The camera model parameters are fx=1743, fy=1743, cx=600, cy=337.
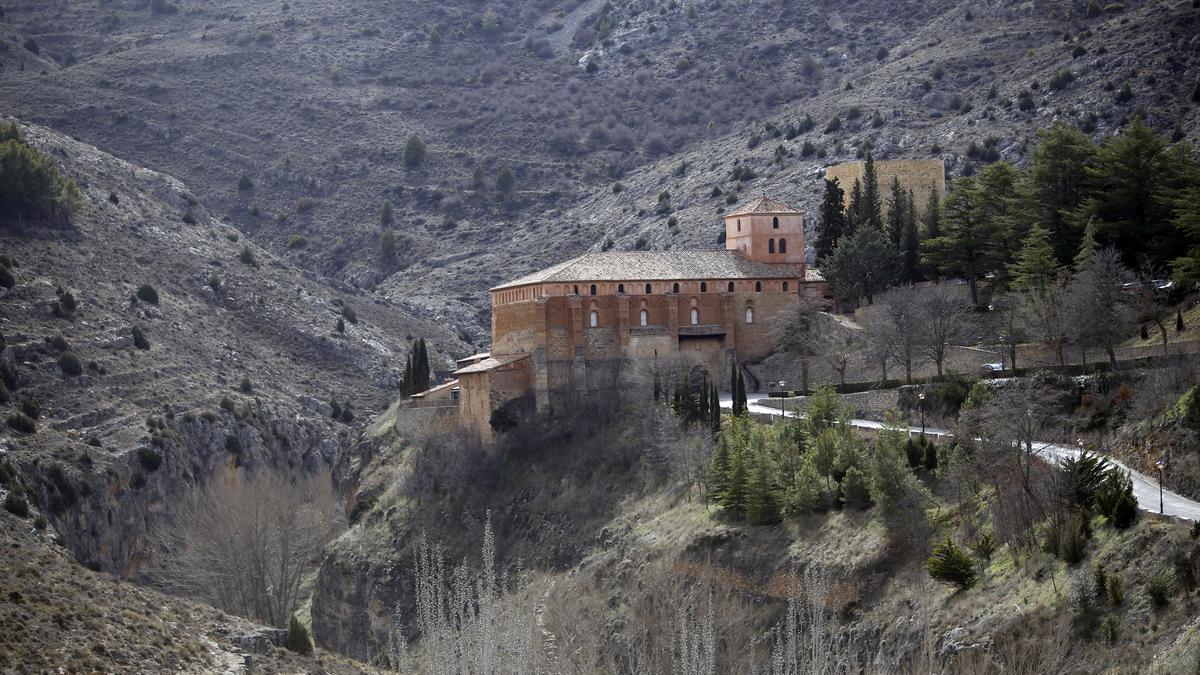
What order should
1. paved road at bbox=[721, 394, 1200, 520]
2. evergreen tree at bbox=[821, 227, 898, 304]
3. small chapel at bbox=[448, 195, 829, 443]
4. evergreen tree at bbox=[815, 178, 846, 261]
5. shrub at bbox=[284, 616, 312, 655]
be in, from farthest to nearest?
evergreen tree at bbox=[815, 178, 846, 261]
evergreen tree at bbox=[821, 227, 898, 304]
small chapel at bbox=[448, 195, 829, 443]
shrub at bbox=[284, 616, 312, 655]
paved road at bbox=[721, 394, 1200, 520]

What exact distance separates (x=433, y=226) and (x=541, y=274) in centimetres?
4549

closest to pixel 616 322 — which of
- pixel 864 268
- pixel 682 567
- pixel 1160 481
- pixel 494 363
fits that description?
pixel 494 363

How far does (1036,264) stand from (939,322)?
363cm

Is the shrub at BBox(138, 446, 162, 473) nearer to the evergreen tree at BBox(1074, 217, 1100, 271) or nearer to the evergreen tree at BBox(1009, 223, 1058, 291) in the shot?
the evergreen tree at BBox(1009, 223, 1058, 291)

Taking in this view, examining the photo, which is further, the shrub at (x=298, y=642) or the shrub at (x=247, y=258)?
the shrub at (x=247, y=258)

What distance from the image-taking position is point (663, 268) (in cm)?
6381

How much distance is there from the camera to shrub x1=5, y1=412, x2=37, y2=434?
6862 centimetres

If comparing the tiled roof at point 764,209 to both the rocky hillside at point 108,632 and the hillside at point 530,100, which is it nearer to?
the hillside at point 530,100

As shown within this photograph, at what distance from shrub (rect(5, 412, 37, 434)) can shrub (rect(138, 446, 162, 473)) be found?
4.33 m

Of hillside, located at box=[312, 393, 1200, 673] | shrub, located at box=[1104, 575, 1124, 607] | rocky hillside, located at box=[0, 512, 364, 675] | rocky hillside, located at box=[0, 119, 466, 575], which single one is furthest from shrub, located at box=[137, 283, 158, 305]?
shrub, located at box=[1104, 575, 1124, 607]

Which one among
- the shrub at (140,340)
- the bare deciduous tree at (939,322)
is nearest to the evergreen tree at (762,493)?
the bare deciduous tree at (939,322)

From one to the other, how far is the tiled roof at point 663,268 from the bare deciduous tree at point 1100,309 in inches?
627

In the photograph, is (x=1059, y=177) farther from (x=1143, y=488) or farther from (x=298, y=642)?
(x=298, y=642)

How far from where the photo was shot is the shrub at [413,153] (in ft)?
380
